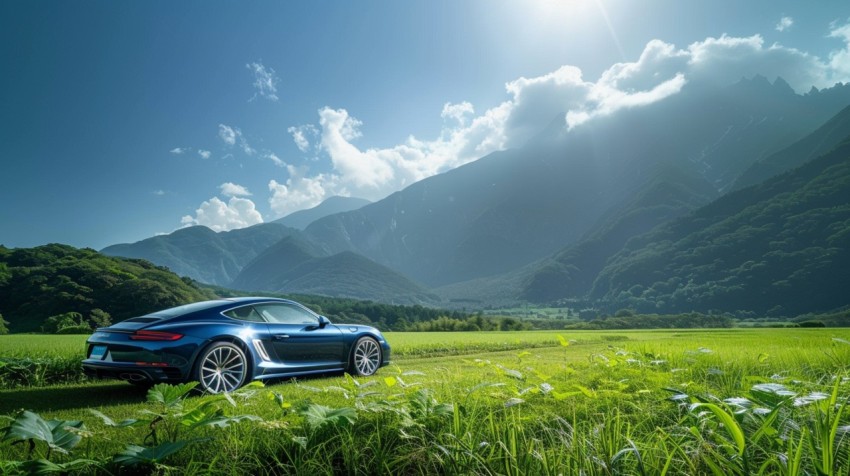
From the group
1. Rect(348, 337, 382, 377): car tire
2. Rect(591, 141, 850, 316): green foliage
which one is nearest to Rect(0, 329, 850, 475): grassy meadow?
Rect(348, 337, 382, 377): car tire

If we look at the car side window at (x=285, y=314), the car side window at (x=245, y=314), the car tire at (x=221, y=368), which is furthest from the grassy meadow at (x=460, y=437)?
the car side window at (x=285, y=314)

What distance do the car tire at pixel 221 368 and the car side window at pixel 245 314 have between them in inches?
19.7

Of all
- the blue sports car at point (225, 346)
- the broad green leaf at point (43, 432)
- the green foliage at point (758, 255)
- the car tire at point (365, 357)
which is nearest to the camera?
the broad green leaf at point (43, 432)

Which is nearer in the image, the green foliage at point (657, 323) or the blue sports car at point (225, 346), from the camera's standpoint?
the blue sports car at point (225, 346)

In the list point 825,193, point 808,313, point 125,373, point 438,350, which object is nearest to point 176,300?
point 438,350

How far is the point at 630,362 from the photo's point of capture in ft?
18.1

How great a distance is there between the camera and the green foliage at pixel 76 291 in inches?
1855

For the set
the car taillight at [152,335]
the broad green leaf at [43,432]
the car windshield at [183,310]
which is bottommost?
the broad green leaf at [43,432]

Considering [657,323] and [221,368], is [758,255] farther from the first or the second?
[221,368]

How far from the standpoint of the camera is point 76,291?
48.4 metres

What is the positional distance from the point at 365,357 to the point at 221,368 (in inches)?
109

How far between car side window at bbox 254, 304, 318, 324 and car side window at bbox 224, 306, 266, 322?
0.32 feet

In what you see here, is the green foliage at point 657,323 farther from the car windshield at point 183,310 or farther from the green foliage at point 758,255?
the car windshield at point 183,310

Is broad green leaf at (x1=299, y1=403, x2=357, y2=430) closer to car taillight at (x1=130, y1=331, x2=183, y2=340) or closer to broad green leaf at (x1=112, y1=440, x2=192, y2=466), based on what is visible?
broad green leaf at (x1=112, y1=440, x2=192, y2=466)
